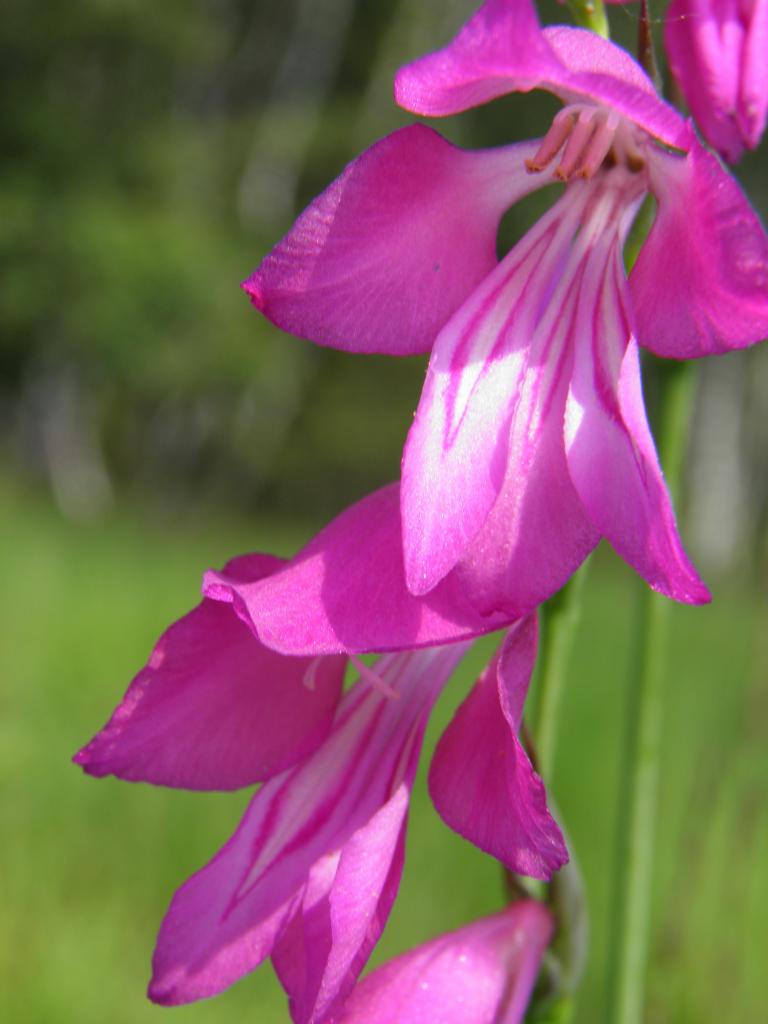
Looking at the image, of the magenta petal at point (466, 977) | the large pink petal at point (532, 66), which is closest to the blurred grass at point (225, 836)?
the magenta petal at point (466, 977)

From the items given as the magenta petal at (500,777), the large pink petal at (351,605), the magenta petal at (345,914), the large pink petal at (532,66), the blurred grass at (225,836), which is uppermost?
the large pink petal at (532,66)

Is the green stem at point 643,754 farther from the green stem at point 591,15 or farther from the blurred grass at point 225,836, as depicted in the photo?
the green stem at point 591,15

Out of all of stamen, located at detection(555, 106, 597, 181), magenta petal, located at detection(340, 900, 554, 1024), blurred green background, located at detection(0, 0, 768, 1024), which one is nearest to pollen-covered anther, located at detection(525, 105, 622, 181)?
stamen, located at detection(555, 106, 597, 181)

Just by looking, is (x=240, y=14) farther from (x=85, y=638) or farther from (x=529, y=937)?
(x=529, y=937)

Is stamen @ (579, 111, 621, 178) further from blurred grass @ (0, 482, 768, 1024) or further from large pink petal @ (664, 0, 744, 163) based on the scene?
blurred grass @ (0, 482, 768, 1024)

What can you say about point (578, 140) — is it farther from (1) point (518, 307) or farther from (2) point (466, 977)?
(2) point (466, 977)

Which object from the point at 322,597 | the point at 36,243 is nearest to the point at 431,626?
the point at 322,597
